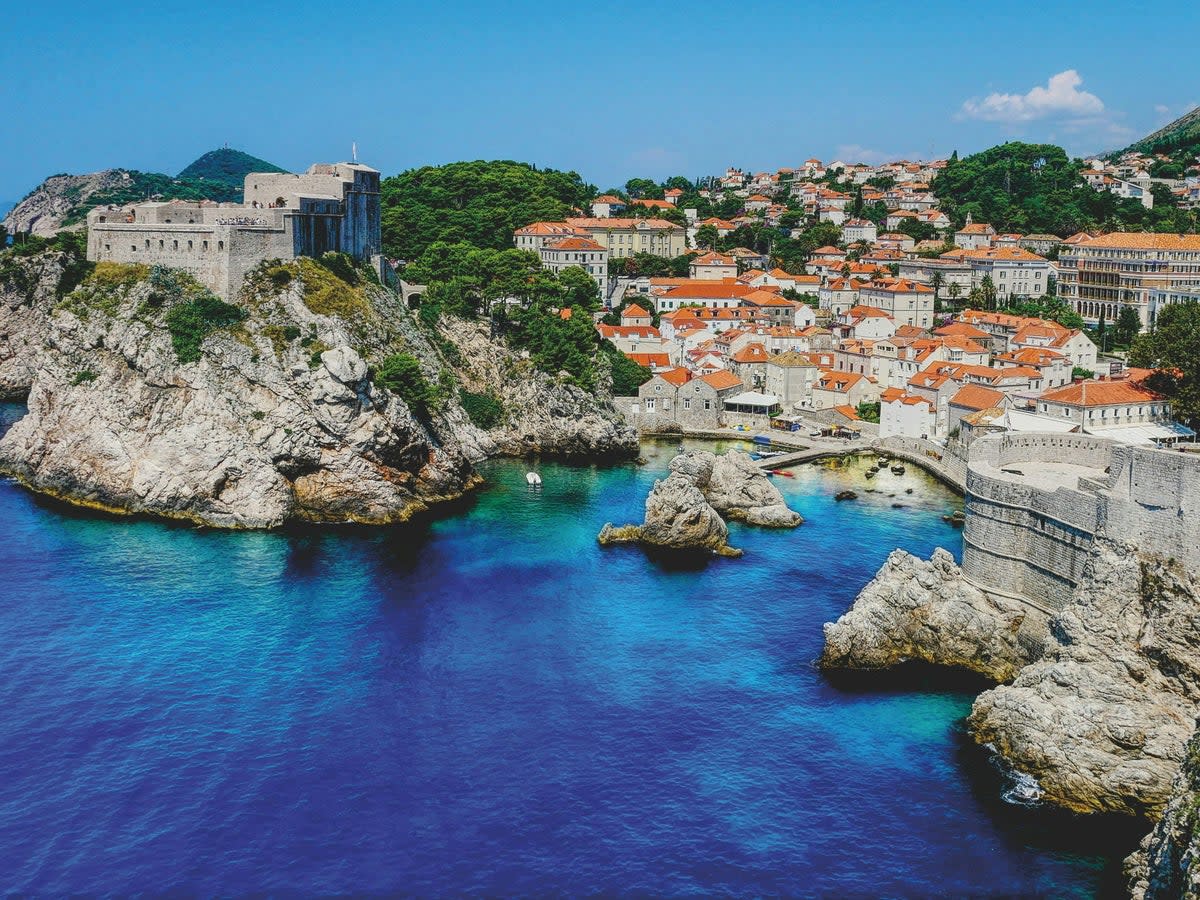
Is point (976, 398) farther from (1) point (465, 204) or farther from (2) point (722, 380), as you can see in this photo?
(1) point (465, 204)

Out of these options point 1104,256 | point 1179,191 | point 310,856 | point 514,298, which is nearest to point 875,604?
point 310,856

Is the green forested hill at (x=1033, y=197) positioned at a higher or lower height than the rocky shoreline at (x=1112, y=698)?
higher

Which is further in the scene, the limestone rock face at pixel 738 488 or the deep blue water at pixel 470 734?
the limestone rock face at pixel 738 488

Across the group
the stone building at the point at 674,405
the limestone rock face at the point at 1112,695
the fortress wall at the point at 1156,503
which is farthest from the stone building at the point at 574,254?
the limestone rock face at the point at 1112,695

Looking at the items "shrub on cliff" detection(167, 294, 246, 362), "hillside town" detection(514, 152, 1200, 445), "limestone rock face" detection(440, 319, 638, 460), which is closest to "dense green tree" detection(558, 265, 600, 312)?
"hillside town" detection(514, 152, 1200, 445)

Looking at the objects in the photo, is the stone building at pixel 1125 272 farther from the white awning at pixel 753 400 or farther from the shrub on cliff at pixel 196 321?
the shrub on cliff at pixel 196 321

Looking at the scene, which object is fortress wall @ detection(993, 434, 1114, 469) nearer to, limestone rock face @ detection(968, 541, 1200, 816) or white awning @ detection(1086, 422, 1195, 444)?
limestone rock face @ detection(968, 541, 1200, 816)

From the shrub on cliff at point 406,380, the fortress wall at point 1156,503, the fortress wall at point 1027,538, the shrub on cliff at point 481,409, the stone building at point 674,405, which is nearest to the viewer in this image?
the fortress wall at point 1156,503
